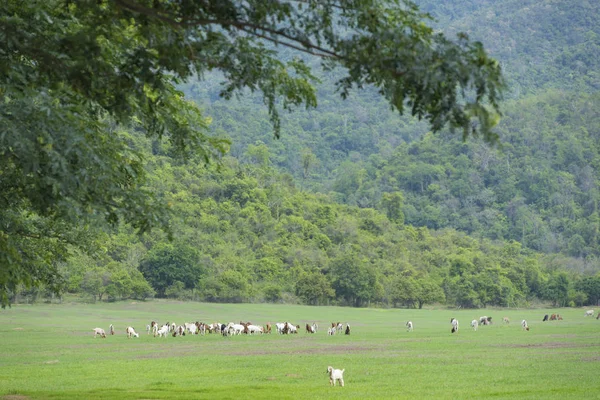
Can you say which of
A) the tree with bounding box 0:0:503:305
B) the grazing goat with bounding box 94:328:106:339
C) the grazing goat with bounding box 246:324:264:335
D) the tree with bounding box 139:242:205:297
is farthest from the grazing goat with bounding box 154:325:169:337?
the tree with bounding box 139:242:205:297

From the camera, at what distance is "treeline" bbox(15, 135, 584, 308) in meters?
91.9

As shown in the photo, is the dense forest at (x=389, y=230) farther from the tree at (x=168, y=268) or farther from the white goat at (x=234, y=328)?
the white goat at (x=234, y=328)

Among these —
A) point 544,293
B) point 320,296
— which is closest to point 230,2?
point 320,296

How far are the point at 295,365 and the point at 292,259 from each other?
254ft

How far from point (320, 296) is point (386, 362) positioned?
6700 centimetres

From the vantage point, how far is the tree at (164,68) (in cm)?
1018

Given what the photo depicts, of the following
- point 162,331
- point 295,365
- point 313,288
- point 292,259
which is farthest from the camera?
point 292,259

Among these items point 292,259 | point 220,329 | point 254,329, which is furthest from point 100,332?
point 292,259

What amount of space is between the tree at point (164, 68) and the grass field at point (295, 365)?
8287 millimetres

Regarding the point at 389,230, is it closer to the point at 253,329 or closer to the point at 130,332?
the point at 253,329

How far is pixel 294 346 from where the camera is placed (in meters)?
42.8

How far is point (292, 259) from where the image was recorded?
108562 mm

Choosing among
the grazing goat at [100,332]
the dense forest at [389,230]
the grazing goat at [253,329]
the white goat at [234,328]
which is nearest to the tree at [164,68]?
the grazing goat at [100,332]

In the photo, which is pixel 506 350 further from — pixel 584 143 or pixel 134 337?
pixel 584 143
